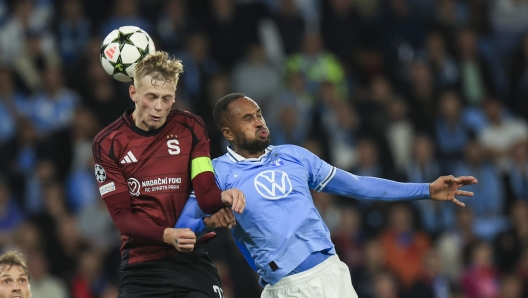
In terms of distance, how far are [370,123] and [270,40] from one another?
209cm

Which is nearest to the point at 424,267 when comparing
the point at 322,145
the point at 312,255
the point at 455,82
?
the point at 322,145

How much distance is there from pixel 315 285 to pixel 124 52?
2093 mm

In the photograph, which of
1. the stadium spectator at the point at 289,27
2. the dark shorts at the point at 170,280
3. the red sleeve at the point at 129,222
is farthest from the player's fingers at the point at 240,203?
the stadium spectator at the point at 289,27

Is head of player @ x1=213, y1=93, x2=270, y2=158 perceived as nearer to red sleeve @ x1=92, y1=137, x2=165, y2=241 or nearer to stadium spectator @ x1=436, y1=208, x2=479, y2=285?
red sleeve @ x1=92, y1=137, x2=165, y2=241

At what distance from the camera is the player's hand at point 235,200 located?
18.4 ft

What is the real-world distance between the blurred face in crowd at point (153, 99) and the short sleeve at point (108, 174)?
339mm

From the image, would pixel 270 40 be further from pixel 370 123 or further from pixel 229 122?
pixel 229 122

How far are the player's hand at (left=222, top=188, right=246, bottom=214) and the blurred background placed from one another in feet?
16.1

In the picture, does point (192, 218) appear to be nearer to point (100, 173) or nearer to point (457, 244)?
point (100, 173)

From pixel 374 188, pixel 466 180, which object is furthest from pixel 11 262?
pixel 466 180

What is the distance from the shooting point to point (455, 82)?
13586 mm

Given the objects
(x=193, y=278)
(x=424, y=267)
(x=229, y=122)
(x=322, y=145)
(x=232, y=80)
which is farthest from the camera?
(x=232, y=80)

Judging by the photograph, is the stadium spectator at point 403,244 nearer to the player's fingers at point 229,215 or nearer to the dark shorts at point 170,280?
the dark shorts at point 170,280

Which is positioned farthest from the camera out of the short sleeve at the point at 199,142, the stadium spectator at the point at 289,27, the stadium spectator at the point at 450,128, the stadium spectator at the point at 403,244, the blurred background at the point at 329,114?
the stadium spectator at the point at 289,27
